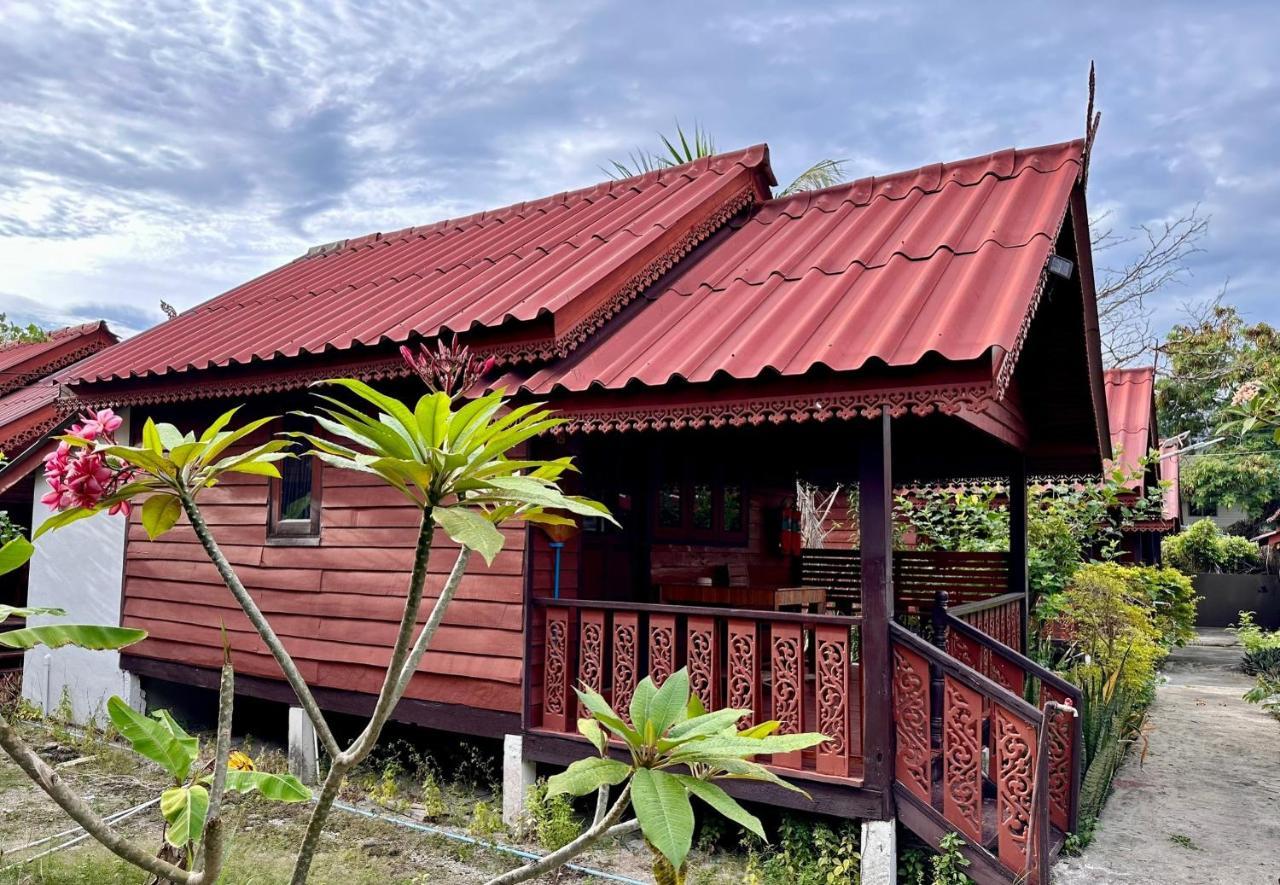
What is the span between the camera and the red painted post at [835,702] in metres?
5.46

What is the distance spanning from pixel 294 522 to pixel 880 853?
5.53 metres

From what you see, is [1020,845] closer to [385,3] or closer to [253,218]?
[385,3]

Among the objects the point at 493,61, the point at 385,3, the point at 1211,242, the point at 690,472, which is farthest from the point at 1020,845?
the point at 1211,242

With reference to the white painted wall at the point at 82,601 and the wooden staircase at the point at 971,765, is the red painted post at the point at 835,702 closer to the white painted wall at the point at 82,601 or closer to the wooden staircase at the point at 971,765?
the wooden staircase at the point at 971,765

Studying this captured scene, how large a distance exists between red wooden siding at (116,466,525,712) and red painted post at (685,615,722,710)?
1342mm

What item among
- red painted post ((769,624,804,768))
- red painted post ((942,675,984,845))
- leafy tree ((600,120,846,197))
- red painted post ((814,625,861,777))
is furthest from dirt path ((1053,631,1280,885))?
leafy tree ((600,120,846,197))

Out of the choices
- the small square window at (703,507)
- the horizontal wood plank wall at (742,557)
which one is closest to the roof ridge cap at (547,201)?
the small square window at (703,507)

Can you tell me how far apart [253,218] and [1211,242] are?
19999 millimetres

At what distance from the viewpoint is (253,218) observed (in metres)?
15.0

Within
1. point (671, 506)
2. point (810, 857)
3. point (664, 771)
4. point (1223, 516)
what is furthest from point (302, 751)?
point (1223, 516)

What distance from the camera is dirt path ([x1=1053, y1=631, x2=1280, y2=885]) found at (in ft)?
19.5

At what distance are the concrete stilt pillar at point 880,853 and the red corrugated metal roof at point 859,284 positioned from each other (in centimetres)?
258

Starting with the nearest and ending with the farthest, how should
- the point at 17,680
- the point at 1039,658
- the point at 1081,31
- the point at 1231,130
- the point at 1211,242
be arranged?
the point at 1039,658 → the point at 17,680 → the point at 1081,31 → the point at 1211,242 → the point at 1231,130

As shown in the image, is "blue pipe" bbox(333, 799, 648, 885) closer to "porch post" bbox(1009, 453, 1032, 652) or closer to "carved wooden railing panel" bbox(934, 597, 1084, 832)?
"carved wooden railing panel" bbox(934, 597, 1084, 832)
